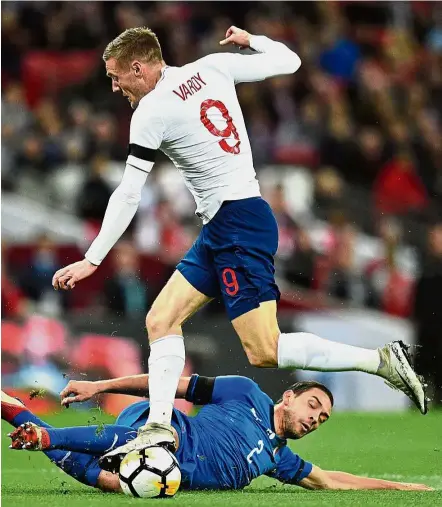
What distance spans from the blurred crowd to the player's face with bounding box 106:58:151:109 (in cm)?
603

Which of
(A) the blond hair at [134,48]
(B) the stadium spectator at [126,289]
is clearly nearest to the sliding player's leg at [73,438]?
(A) the blond hair at [134,48]

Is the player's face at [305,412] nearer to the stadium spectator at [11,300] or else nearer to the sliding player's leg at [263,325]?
the sliding player's leg at [263,325]

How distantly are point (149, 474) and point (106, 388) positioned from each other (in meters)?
0.85

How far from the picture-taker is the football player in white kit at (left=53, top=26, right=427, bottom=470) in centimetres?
661

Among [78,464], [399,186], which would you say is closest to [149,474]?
[78,464]

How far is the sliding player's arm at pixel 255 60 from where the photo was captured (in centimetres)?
691

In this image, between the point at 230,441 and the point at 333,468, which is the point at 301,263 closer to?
the point at 333,468

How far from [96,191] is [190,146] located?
745 centimetres

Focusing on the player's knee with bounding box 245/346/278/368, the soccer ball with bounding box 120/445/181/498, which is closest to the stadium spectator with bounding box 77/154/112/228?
the player's knee with bounding box 245/346/278/368

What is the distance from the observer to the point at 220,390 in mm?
6891

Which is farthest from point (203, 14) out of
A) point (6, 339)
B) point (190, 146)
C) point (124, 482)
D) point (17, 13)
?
point (124, 482)

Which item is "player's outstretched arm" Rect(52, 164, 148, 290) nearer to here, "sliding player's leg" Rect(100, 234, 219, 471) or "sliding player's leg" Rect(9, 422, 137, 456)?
"sliding player's leg" Rect(100, 234, 219, 471)

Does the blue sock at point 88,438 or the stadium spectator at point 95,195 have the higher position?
the stadium spectator at point 95,195

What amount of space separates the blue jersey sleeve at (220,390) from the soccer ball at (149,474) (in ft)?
2.68
